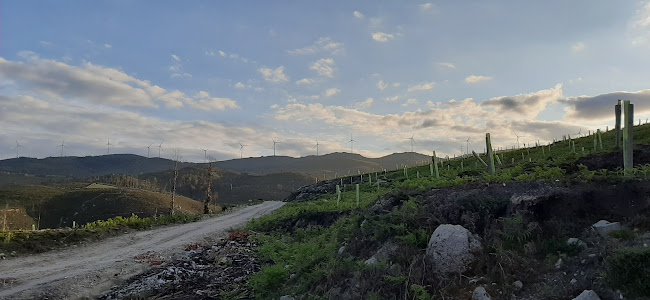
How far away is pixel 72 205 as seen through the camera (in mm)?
100938

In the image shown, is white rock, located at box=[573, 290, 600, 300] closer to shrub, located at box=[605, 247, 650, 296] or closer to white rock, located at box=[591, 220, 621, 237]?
shrub, located at box=[605, 247, 650, 296]

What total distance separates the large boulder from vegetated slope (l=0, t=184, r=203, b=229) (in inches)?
3630

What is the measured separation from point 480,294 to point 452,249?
1.23 m

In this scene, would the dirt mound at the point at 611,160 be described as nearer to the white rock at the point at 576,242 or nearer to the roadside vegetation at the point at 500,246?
the roadside vegetation at the point at 500,246

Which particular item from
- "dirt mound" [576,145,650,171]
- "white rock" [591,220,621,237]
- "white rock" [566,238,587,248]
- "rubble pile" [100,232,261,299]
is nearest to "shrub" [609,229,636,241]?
"white rock" [591,220,621,237]

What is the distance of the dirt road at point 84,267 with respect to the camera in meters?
12.5

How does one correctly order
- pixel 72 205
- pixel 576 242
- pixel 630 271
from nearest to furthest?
pixel 630 271, pixel 576 242, pixel 72 205

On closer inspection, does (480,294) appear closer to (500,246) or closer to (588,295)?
(500,246)

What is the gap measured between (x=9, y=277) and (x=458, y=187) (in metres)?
15.9

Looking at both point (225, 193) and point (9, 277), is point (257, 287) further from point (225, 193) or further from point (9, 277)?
point (225, 193)

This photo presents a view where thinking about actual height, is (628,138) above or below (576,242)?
above

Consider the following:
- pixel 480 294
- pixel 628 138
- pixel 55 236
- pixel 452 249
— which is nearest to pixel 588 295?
pixel 480 294

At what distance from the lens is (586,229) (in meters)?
8.35

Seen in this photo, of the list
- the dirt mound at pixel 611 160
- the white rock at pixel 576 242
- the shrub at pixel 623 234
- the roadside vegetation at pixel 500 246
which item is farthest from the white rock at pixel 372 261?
the dirt mound at pixel 611 160
